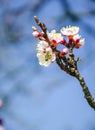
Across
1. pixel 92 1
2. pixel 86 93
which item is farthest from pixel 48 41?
pixel 92 1

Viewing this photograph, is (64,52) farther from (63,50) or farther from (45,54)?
(45,54)

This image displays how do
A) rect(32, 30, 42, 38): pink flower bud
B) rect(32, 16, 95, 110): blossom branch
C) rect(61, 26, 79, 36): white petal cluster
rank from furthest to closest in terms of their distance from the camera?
1. rect(61, 26, 79, 36): white petal cluster
2. rect(32, 30, 42, 38): pink flower bud
3. rect(32, 16, 95, 110): blossom branch

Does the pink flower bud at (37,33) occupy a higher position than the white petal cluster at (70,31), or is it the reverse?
the white petal cluster at (70,31)

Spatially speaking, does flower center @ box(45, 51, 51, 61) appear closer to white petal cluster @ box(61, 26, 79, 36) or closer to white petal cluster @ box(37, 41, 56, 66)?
white petal cluster @ box(37, 41, 56, 66)

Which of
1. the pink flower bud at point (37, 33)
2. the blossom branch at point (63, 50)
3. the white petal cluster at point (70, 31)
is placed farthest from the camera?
the white petal cluster at point (70, 31)

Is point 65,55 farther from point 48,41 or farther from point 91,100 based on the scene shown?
point 91,100

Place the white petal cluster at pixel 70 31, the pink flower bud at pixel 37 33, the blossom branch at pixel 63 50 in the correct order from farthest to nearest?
1. the white petal cluster at pixel 70 31
2. the pink flower bud at pixel 37 33
3. the blossom branch at pixel 63 50

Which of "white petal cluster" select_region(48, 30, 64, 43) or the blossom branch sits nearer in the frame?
the blossom branch

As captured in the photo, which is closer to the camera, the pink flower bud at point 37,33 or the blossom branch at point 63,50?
the blossom branch at point 63,50

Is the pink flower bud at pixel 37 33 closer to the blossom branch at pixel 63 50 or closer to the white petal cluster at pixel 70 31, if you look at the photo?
the blossom branch at pixel 63 50
